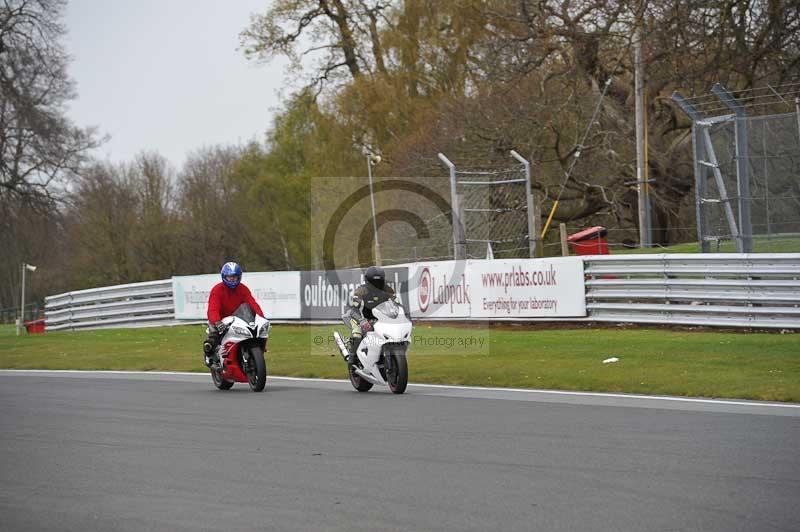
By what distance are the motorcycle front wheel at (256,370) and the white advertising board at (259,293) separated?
1450 centimetres

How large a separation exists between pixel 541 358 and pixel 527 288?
5.92 metres

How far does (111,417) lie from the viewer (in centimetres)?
1194

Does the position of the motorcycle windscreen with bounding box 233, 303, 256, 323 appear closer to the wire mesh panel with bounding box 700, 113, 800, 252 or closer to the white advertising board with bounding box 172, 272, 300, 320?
the wire mesh panel with bounding box 700, 113, 800, 252

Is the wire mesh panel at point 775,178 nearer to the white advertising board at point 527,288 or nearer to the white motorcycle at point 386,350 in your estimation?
the white advertising board at point 527,288

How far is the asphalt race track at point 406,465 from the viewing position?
6.43 meters

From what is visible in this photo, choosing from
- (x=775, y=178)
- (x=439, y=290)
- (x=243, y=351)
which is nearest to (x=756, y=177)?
(x=775, y=178)

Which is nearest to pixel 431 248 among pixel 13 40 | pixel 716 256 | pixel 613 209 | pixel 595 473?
pixel 613 209

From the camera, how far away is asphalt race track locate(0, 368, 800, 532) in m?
6.43

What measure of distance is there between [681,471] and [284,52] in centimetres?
4537

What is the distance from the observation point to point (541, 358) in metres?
17.8

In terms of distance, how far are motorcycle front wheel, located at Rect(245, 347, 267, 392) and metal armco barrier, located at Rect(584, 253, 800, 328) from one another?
8.91 m

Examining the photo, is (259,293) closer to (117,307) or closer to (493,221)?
(117,307)

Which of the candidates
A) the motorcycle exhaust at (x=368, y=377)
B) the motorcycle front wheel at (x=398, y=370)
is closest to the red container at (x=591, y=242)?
the motorcycle exhaust at (x=368, y=377)

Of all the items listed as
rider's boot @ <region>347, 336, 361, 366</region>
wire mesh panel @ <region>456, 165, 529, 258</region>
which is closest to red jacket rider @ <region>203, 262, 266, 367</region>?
rider's boot @ <region>347, 336, 361, 366</region>
